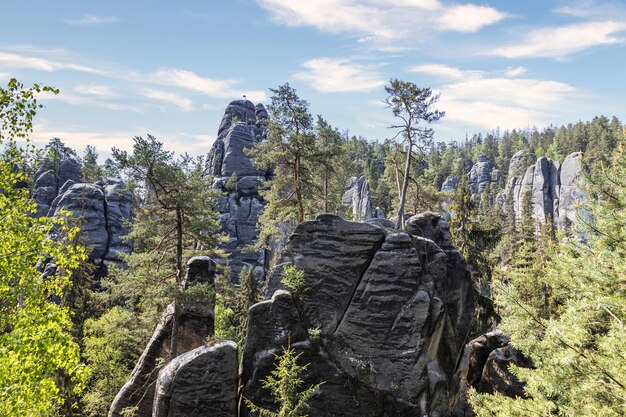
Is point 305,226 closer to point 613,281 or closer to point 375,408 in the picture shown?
point 375,408

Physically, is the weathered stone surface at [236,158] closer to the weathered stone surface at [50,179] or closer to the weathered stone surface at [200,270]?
the weathered stone surface at [50,179]

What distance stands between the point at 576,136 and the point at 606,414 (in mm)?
114399

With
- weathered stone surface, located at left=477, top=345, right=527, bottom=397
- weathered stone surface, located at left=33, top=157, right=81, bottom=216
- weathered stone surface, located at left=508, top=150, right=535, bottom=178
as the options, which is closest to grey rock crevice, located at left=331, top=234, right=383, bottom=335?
weathered stone surface, located at left=477, top=345, right=527, bottom=397

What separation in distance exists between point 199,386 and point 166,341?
231 inches

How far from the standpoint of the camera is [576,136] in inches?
3846

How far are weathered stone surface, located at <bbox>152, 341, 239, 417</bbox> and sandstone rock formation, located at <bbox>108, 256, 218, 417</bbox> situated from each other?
12.5ft

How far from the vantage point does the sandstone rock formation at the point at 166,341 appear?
52.9 ft

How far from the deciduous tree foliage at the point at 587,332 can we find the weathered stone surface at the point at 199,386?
7968 mm

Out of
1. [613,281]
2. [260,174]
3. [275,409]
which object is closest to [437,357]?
[275,409]

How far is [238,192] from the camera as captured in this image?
5847 cm

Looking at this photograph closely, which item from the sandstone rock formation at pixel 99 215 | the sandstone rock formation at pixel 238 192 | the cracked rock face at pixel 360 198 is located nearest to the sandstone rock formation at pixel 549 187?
the cracked rock face at pixel 360 198

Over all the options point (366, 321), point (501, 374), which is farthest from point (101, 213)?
point (501, 374)

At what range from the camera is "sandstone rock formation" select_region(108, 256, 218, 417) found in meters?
16.1

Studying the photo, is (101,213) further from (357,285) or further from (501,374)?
(501,374)
